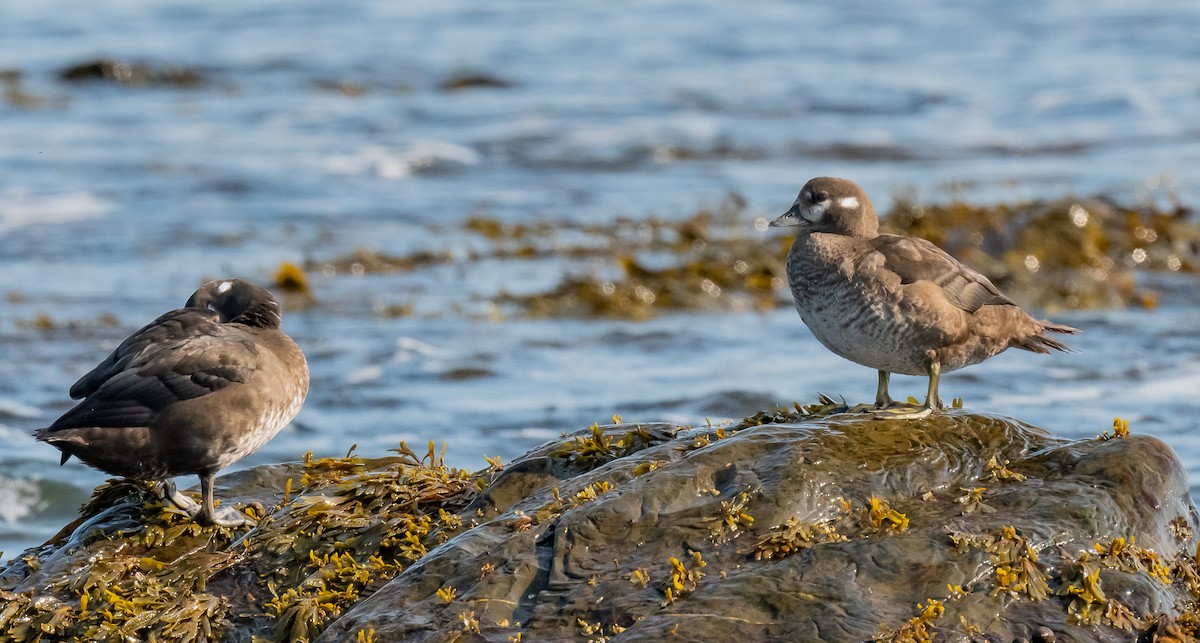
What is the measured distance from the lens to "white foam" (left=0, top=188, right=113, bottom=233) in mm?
16031

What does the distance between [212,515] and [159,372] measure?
0.62m

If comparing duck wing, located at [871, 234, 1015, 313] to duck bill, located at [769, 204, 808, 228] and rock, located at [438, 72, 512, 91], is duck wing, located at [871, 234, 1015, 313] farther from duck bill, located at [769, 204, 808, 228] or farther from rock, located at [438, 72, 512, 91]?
rock, located at [438, 72, 512, 91]

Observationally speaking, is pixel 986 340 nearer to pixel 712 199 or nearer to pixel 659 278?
pixel 659 278

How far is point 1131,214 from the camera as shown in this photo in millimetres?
13289

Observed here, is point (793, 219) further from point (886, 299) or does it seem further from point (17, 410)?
point (17, 410)

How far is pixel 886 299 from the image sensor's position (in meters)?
5.12

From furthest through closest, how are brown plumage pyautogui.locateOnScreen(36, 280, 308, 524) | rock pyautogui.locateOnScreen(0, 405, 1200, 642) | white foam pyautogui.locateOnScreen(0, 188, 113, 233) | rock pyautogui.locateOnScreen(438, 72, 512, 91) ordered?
rock pyautogui.locateOnScreen(438, 72, 512, 91)
white foam pyautogui.locateOnScreen(0, 188, 113, 233)
brown plumage pyautogui.locateOnScreen(36, 280, 308, 524)
rock pyautogui.locateOnScreen(0, 405, 1200, 642)

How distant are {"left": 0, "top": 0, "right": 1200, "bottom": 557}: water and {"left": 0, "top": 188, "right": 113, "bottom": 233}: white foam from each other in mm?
56

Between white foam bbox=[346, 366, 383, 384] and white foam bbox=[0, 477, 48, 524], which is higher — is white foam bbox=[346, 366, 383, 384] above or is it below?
above

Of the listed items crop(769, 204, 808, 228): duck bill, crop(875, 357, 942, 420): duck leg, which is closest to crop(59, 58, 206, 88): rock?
crop(769, 204, 808, 228): duck bill

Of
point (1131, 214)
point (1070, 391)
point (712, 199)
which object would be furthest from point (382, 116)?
point (1070, 391)

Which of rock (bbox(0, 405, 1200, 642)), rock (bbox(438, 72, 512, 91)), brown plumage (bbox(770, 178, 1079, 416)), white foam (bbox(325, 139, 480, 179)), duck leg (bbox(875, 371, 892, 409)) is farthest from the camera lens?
rock (bbox(438, 72, 512, 91))

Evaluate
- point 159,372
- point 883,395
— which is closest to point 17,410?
point 159,372

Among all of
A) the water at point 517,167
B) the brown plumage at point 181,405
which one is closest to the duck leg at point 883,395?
the brown plumage at point 181,405
